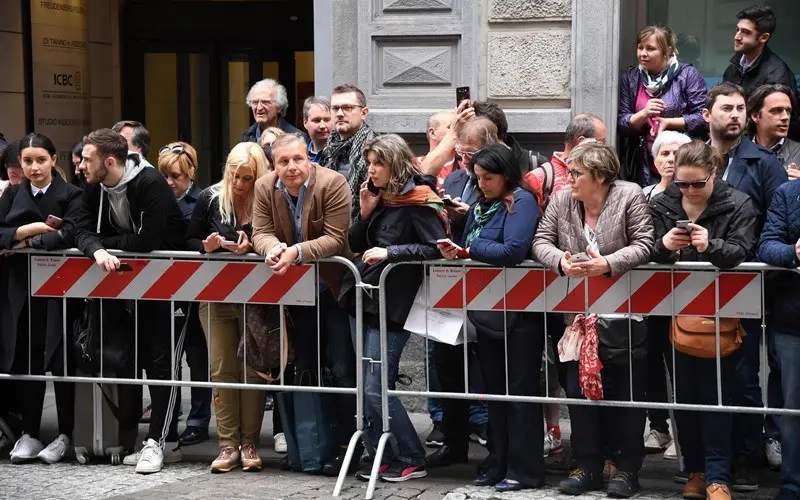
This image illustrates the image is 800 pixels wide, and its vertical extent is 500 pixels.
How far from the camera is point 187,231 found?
7.95 metres

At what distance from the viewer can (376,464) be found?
23.5ft

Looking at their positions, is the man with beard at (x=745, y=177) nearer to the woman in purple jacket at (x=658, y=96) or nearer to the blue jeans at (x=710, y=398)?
the blue jeans at (x=710, y=398)

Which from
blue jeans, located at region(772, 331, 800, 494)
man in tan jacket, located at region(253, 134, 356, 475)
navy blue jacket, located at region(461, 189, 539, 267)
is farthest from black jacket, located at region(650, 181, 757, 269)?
man in tan jacket, located at region(253, 134, 356, 475)

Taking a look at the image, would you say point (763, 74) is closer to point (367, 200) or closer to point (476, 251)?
point (476, 251)

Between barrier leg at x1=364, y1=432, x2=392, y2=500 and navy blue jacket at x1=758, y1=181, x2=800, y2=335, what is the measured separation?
2.20 metres

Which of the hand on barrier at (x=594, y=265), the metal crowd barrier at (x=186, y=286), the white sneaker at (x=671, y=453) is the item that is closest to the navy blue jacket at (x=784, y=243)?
the hand on barrier at (x=594, y=265)

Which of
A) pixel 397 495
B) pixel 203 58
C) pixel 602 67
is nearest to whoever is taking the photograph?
pixel 397 495

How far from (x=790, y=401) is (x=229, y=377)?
10.5 feet

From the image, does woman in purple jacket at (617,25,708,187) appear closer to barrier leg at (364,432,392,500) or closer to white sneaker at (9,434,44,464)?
barrier leg at (364,432,392,500)

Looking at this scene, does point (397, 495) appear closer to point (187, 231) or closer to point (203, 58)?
point (187, 231)

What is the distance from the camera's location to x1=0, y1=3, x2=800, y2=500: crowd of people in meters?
6.84

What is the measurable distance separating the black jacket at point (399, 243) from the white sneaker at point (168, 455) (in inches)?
62.3

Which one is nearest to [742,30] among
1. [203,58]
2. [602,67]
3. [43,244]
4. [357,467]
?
[602,67]

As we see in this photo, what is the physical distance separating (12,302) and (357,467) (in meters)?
2.36
